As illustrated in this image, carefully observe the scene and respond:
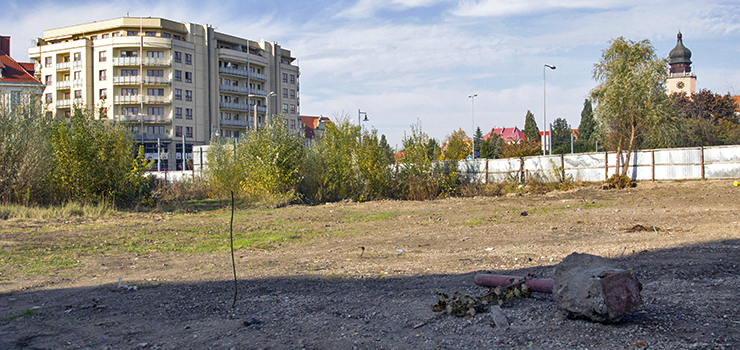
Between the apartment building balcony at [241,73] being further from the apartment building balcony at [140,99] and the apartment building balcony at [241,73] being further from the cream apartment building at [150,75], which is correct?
the apartment building balcony at [140,99]

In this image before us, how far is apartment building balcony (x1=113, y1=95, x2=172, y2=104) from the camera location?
62562 mm

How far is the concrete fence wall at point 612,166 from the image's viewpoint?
76.0ft

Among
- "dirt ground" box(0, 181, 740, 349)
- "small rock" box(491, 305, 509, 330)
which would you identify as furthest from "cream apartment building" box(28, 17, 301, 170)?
"small rock" box(491, 305, 509, 330)

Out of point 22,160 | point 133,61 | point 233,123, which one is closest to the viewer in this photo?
point 22,160

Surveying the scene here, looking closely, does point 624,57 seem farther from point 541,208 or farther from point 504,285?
point 504,285

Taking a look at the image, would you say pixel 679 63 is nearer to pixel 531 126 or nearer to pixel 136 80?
pixel 531 126

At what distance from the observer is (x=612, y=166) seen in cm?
2606

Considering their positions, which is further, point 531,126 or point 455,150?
point 531,126

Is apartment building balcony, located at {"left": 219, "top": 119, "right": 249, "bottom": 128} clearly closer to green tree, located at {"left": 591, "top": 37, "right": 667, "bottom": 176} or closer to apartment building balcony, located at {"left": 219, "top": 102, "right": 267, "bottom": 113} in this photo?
apartment building balcony, located at {"left": 219, "top": 102, "right": 267, "bottom": 113}

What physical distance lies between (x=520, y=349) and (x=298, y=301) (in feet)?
9.27

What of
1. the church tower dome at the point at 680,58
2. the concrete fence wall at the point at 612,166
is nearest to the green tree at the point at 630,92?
the concrete fence wall at the point at 612,166

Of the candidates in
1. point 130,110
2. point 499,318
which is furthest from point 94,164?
point 130,110

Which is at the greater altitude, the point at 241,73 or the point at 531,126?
the point at 241,73

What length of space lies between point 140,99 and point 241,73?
14547mm
